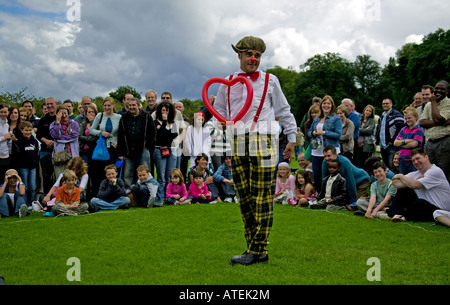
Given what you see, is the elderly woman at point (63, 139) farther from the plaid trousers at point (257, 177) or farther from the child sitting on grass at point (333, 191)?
the plaid trousers at point (257, 177)

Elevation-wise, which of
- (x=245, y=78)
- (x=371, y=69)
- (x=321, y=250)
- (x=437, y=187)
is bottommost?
(x=321, y=250)

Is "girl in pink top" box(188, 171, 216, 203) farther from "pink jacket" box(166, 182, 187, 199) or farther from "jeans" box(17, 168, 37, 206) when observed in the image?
"jeans" box(17, 168, 37, 206)

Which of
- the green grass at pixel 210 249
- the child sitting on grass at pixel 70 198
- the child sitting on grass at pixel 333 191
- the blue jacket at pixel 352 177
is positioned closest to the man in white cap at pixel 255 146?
the green grass at pixel 210 249

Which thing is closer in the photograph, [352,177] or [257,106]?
[257,106]

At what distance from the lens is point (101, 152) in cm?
1168

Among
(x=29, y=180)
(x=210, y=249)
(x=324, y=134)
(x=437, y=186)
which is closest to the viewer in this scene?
(x=210, y=249)

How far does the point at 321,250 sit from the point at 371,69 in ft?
240

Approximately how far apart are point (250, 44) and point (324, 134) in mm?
6499

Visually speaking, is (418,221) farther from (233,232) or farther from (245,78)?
(245,78)

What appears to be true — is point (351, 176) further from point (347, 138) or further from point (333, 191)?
point (347, 138)

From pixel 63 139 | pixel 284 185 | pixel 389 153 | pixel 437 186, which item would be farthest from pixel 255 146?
pixel 63 139

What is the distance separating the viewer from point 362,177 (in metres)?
10.9

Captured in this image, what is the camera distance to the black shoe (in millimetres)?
5219

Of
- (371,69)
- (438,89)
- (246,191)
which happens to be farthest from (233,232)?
(371,69)
